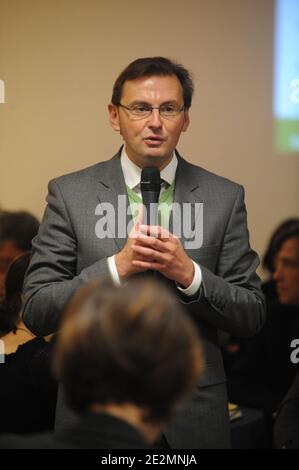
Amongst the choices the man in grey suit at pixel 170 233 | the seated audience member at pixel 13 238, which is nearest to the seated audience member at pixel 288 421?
the man in grey suit at pixel 170 233

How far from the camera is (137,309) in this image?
4.12ft

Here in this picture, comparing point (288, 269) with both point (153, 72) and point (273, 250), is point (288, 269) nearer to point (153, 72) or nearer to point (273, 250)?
point (273, 250)

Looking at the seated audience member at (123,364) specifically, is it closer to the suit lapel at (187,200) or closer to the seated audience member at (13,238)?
the suit lapel at (187,200)

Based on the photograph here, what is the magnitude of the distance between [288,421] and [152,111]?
4.24ft

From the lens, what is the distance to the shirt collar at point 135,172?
231 cm

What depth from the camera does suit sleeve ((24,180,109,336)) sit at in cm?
210

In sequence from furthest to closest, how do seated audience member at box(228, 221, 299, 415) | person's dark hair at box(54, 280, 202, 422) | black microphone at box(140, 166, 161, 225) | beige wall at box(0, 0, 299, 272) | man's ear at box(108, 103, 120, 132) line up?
seated audience member at box(228, 221, 299, 415), beige wall at box(0, 0, 299, 272), man's ear at box(108, 103, 120, 132), black microphone at box(140, 166, 161, 225), person's dark hair at box(54, 280, 202, 422)

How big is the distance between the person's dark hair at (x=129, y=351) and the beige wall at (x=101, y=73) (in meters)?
2.38

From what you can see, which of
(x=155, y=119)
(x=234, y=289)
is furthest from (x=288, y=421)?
(x=155, y=119)

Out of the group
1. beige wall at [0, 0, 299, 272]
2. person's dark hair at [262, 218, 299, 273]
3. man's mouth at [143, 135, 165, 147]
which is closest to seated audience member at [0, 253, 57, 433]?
man's mouth at [143, 135, 165, 147]

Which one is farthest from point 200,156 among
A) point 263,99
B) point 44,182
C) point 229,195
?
point 229,195

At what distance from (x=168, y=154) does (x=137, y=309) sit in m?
1.06

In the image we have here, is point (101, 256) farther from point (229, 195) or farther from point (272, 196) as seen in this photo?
point (272, 196)

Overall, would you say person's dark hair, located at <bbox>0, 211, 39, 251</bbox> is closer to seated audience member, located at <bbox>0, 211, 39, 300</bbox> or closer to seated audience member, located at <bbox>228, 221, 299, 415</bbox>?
seated audience member, located at <bbox>0, 211, 39, 300</bbox>
